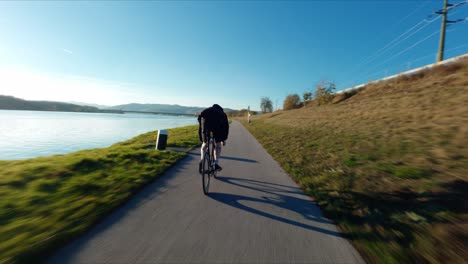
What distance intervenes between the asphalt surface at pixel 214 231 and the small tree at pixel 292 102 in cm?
6248

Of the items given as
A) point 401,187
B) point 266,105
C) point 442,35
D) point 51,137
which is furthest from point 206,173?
point 266,105

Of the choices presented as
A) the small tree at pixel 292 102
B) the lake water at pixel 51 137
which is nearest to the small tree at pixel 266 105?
the small tree at pixel 292 102

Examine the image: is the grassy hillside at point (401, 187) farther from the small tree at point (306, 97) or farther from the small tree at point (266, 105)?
the small tree at point (266, 105)

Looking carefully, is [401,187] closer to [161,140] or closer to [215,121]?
[215,121]

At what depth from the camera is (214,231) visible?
291 centimetres

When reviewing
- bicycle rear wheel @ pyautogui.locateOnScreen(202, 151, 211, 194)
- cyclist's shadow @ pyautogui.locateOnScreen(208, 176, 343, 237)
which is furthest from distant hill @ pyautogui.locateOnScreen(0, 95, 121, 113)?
cyclist's shadow @ pyautogui.locateOnScreen(208, 176, 343, 237)

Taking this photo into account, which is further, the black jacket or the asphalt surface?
the black jacket

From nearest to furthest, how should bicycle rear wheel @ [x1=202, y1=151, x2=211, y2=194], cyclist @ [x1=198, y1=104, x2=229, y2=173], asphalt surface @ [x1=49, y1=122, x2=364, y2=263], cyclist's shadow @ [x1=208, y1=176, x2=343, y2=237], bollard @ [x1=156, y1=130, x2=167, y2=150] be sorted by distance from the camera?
asphalt surface @ [x1=49, y1=122, x2=364, y2=263]
cyclist's shadow @ [x1=208, y1=176, x2=343, y2=237]
bicycle rear wheel @ [x1=202, y1=151, x2=211, y2=194]
cyclist @ [x1=198, y1=104, x2=229, y2=173]
bollard @ [x1=156, y1=130, x2=167, y2=150]

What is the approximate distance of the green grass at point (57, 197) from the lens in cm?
252

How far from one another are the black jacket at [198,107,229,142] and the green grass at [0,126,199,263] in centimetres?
215

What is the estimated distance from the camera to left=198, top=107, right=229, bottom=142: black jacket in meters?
4.94

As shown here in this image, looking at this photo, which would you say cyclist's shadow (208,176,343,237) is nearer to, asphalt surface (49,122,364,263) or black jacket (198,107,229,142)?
asphalt surface (49,122,364,263)

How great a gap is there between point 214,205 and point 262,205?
966mm

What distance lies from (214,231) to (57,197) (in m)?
3.34
